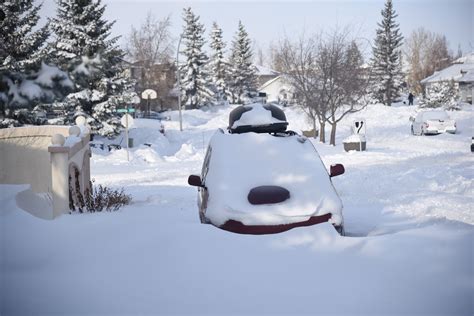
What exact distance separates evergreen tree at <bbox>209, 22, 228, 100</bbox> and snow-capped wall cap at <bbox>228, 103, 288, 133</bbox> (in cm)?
5397

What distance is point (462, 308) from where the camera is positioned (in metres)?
2.91

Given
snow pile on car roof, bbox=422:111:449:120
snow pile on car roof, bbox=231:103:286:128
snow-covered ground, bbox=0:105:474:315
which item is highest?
snow pile on car roof, bbox=422:111:449:120

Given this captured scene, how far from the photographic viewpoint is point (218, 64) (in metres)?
60.8

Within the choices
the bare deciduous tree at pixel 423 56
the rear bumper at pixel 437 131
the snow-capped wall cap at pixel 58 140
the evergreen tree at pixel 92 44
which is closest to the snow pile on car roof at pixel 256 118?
the snow-capped wall cap at pixel 58 140

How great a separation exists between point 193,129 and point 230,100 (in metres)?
22.5

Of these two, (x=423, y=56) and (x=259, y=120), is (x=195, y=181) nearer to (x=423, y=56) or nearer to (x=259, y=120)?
(x=259, y=120)

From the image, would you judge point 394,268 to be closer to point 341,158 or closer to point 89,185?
point 89,185

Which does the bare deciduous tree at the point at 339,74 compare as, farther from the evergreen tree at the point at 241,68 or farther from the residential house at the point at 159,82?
the evergreen tree at the point at 241,68

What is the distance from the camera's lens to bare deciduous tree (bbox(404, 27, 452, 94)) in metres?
70.2

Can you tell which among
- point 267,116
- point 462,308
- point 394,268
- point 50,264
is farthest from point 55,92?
point 267,116

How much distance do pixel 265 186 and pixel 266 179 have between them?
156mm

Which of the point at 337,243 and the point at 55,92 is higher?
the point at 55,92

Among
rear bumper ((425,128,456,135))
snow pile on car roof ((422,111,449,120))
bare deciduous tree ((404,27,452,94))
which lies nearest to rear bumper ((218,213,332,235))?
rear bumper ((425,128,456,135))

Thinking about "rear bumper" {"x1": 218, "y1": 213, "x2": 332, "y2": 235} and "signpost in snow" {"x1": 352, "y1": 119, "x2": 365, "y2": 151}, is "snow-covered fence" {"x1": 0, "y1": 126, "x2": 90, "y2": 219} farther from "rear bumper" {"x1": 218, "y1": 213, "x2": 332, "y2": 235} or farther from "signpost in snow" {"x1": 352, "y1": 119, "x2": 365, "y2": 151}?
"signpost in snow" {"x1": 352, "y1": 119, "x2": 365, "y2": 151}
